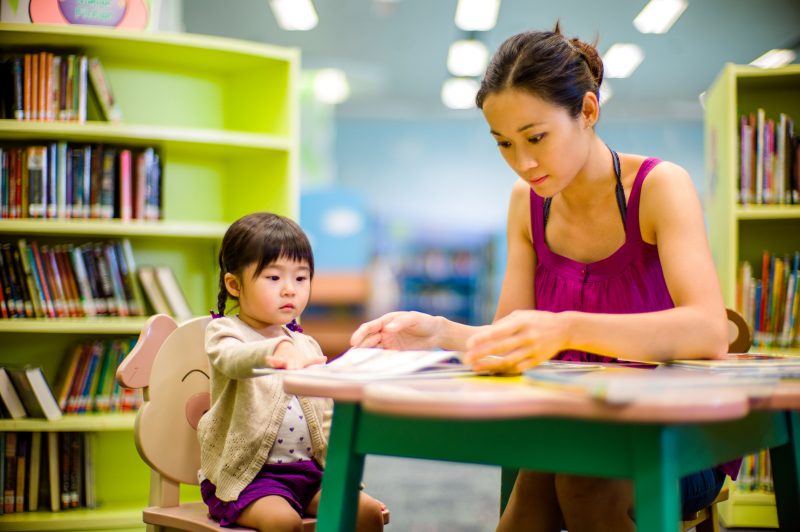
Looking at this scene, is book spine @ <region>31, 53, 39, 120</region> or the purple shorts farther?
book spine @ <region>31, 53, 39, 120</region>

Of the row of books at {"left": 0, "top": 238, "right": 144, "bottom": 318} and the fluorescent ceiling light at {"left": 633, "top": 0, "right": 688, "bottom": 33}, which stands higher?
the fluorescent ceiling light at {"left": 633, "top": 0, "right": 688, "bottom": 33}

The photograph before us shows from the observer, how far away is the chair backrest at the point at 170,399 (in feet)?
5.30

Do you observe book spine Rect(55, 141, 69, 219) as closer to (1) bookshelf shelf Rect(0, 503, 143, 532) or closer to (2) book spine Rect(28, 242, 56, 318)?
(2) book spine Rect(28, 242, 56, 318)

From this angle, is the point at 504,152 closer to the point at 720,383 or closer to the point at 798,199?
the point at 720,383

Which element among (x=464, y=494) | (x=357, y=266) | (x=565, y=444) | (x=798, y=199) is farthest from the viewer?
(x=357, y=266)

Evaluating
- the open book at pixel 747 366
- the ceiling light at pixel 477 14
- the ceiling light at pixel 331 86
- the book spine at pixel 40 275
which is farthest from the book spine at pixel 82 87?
the ceiling light at pixel 331 86

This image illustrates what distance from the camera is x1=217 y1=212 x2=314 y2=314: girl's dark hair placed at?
164cm

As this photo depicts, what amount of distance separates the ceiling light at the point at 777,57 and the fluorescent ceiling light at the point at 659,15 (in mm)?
1312

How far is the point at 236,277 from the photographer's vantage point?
169 centimetres

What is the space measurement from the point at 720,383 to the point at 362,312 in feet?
27.8

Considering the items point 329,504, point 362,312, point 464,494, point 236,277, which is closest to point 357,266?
point 362,312

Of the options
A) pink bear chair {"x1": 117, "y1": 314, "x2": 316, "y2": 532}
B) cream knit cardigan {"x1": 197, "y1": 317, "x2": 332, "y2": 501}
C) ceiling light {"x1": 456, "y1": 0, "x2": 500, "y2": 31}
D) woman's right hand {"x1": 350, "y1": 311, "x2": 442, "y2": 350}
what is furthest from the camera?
ceiling light {"x1": 456, "y1": 0, "x2": 500, "y2": 31}

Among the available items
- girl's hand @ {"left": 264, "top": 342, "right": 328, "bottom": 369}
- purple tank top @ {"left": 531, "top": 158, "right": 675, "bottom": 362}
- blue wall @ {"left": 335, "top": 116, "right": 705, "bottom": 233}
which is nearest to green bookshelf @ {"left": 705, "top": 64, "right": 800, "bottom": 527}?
purple tank top @ {"left": 531, "top": 158, "right": 675, "bottom": 362}

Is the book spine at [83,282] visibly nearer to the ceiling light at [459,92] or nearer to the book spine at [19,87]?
the book spine at [19,87]
